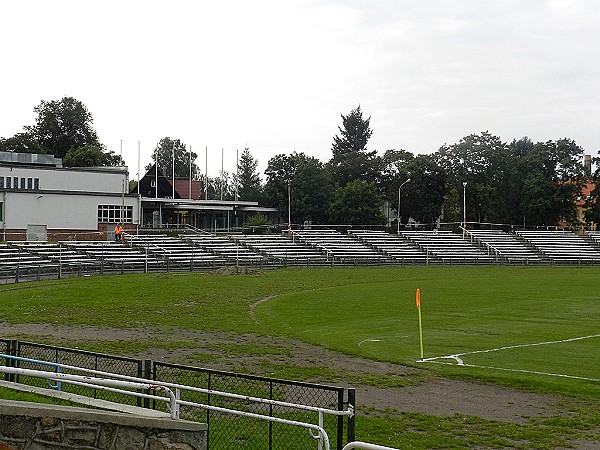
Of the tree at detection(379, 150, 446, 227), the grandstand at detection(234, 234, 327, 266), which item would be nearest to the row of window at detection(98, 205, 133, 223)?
the grandstand at detection(234, 234, 327, 266)

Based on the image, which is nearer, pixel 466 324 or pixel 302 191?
pixel 466 324

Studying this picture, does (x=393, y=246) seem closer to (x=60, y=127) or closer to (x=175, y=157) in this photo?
(x=60, y=127)

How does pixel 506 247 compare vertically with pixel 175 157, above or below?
below

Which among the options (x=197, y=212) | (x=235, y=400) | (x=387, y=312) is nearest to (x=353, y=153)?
(x=197, y=212)

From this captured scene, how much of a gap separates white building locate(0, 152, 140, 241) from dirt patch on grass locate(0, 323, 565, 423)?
42.7m

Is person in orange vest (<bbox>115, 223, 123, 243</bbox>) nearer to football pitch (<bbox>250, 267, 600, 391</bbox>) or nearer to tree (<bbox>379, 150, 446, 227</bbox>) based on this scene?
football pitch (<bbox>250, 267, 600, 391</bbox>)

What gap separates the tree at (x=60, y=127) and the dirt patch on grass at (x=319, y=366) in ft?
318

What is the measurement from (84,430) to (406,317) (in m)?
24.4

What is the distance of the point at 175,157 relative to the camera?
157500 millimetres

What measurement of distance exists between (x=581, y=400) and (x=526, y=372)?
3173 millimetres

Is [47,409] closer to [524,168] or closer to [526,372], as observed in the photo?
[526,372]

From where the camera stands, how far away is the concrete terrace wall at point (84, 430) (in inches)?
365

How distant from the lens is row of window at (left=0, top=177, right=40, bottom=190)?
74.7 metres

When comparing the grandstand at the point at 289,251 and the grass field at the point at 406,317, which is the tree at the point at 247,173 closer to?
the grandstand at the point at 289,251
